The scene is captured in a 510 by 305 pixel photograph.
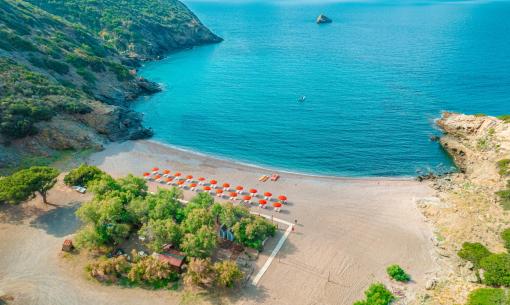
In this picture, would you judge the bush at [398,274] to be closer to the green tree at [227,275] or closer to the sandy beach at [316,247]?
the sandy beach at [316,247]

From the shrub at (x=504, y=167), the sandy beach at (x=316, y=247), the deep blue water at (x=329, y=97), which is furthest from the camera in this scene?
the deep blue water at (x=329, y=97)

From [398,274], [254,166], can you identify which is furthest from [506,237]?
[254,166]

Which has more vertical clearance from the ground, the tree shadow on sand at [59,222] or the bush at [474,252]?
the bush at [474,252]

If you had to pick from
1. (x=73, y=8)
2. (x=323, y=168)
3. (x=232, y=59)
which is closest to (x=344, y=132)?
(x=323, y=168)

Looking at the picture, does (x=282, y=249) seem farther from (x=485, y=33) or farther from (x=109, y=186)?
(x=485, y=33)

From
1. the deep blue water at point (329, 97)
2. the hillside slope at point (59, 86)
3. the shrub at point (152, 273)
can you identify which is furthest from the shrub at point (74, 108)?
the shrub at point (152, 273)

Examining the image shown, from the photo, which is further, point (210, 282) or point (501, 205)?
point (501, 205)
